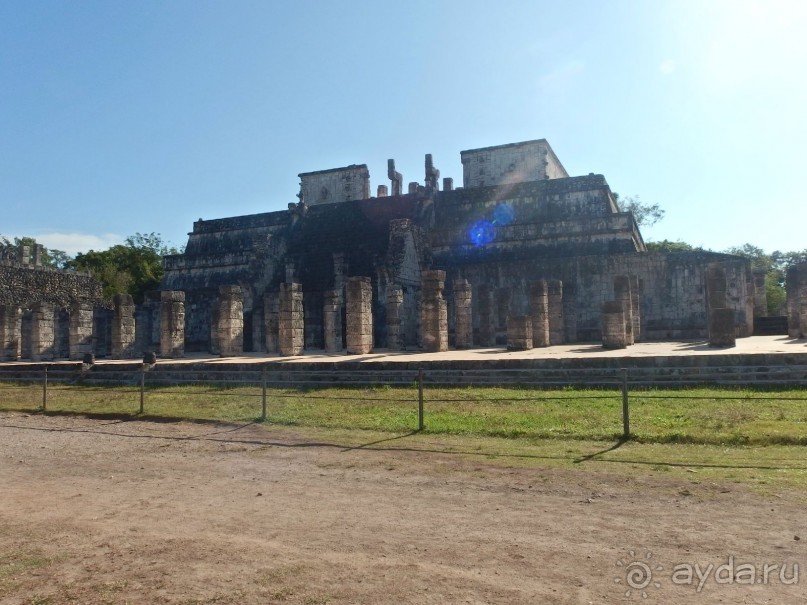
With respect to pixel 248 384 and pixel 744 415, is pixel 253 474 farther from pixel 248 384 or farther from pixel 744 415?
pixel 248 384

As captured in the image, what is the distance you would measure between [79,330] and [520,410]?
18327 millimetres

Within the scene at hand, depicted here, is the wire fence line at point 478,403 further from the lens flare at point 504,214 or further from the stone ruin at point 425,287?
the lens flare at point 504,214

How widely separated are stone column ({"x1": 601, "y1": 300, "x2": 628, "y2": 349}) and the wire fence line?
3.65 metres

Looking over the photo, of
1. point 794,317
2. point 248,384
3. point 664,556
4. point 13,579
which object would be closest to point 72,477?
point 13,579

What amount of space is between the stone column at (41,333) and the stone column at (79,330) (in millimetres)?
1468

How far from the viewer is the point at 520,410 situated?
9.21 meters

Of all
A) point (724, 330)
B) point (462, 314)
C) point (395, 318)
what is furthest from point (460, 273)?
point (724, 330)

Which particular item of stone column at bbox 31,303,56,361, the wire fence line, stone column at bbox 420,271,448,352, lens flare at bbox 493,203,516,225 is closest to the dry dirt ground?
the wire fence line

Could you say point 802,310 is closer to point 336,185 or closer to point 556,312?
point 556,312

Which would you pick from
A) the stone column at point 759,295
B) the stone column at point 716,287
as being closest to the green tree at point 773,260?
the stone column at point 759,295

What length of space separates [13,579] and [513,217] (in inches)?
897

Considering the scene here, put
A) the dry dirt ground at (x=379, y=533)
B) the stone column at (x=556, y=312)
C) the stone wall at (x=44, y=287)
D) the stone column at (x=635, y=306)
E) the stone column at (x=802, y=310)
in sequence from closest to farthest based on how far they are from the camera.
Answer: the dry dirt ground at (x=379, y=533) → the stone column at (x=802, y=310) → the stone column at (x=635, y=306) → the stone column at (x=556, y=312) → the stone wall at (x=44, y=287)

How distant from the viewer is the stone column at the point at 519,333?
628 inches

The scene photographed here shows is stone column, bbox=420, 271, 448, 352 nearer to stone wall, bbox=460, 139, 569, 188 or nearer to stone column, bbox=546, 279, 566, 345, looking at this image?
stone column, bbox=546, 279, 566, 345
